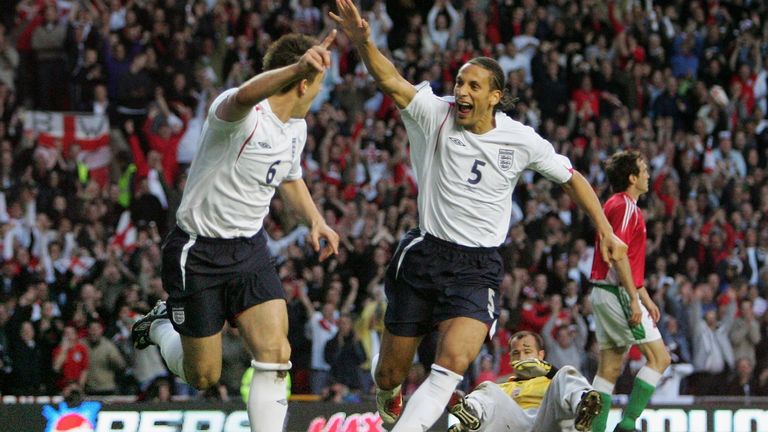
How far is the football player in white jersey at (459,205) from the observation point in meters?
7.37

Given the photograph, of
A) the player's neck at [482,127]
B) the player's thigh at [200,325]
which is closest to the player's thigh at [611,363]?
the player's neck at [482,127]

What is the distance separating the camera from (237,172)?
7141 millimetres

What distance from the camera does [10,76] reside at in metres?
17.5

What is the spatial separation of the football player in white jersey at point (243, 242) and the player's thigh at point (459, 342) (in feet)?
2.68

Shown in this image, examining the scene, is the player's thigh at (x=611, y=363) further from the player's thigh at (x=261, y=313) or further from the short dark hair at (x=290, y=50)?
the short dark hair at (x=290, y=50)

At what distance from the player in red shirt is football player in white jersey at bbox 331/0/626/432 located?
1706 millimetres

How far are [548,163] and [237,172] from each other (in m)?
1.82

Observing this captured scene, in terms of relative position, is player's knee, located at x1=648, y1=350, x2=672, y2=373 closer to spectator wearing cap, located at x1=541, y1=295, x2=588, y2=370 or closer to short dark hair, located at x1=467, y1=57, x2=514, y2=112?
short dark hair, located at x1=467, y1=57, x2=514, y2=112

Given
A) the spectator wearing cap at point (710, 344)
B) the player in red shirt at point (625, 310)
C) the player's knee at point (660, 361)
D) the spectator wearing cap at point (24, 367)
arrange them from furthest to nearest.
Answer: the spectator wearing cap at point (710, 344)
the spectator wearing cap at point (24, 367)
the player's knee at point (660, 361)
the player in red shirt at point (625, 310)

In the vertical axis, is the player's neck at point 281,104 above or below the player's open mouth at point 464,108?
above

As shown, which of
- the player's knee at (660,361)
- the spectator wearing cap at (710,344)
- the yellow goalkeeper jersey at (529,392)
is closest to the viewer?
the yellow goalkeeper jersey at (529,392)

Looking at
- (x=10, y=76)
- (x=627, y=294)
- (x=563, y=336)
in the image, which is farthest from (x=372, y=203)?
(x=627, y=294)

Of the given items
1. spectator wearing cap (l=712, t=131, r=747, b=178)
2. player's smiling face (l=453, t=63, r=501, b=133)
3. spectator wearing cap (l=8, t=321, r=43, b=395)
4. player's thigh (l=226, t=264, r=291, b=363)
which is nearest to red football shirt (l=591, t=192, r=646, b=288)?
player's smiling face (l=453, t=63, r=501, b=133)

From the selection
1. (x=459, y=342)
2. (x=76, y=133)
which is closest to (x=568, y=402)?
(x=459, y=342)
